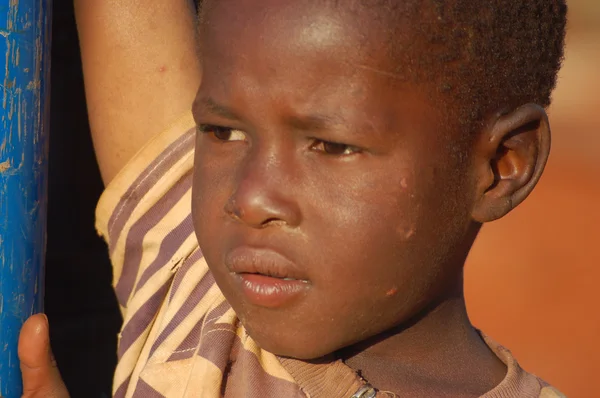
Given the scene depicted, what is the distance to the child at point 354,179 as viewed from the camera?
1.68 meters

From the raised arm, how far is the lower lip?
67cm

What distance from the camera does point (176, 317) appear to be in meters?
2.16

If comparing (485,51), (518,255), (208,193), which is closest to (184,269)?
(208,193)

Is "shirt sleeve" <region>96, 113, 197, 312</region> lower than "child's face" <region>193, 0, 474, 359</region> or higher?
lower

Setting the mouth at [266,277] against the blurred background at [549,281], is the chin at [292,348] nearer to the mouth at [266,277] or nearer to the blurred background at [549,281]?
the mouth at [266,277]

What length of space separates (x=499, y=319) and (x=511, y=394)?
456cm

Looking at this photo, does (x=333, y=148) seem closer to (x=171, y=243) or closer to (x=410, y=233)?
(x=410, y=233)

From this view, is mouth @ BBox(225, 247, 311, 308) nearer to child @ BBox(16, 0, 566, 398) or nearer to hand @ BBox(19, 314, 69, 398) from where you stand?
child @ BBox(16, 0, 566, 398)

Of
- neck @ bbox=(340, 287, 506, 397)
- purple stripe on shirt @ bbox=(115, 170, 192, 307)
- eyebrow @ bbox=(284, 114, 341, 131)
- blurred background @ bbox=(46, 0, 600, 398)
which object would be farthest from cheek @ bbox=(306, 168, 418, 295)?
blurred background @ bbox=(46, 0, 600, 398)

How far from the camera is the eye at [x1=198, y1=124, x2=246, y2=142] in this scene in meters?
1.86

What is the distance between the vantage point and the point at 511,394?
201 cm

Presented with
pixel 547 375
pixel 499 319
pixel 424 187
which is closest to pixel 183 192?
pixel 424 187

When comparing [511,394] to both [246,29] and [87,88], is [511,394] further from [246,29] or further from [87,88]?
[87,88]

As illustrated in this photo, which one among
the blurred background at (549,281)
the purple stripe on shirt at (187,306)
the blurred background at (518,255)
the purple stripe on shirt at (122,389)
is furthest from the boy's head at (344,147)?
the blurred background at (549,281)
